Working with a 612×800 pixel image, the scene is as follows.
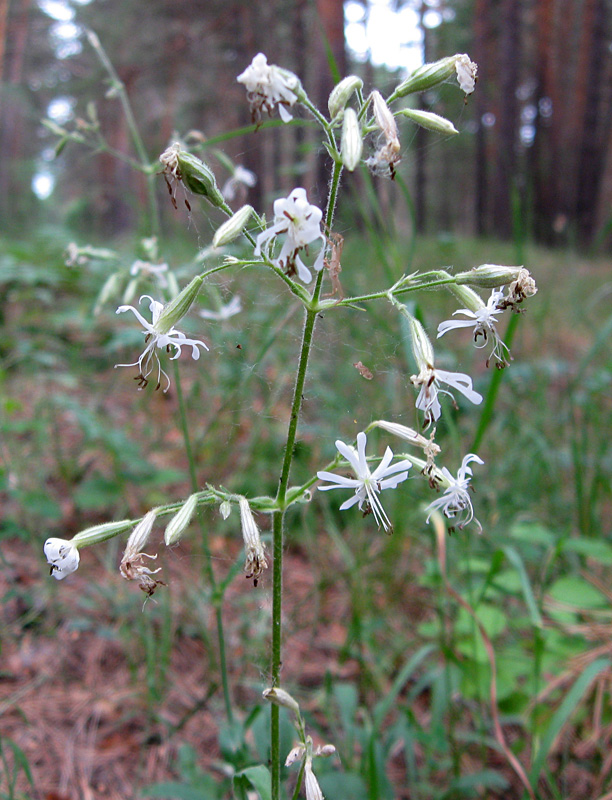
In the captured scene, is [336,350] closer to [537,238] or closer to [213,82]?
[537,238]

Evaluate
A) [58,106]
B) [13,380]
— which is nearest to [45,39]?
[58,106]

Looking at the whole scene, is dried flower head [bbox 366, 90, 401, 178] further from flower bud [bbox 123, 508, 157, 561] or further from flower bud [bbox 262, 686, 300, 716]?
flower bud [bbox 262, 686, 300, 716]

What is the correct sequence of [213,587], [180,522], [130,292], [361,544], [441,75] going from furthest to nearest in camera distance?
1. [361,544]
2. [130,292]
3. [213,587]
4. [441,75]
5. [180,522]

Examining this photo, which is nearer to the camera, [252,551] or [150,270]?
[252,551]

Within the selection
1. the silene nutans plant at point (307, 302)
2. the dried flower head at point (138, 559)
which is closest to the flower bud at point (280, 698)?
the silene nutans plant at point (307, 302)

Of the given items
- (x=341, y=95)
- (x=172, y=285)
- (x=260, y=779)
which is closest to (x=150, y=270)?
(x=172, y=285)

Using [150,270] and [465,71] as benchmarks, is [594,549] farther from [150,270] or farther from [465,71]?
[150,270]
